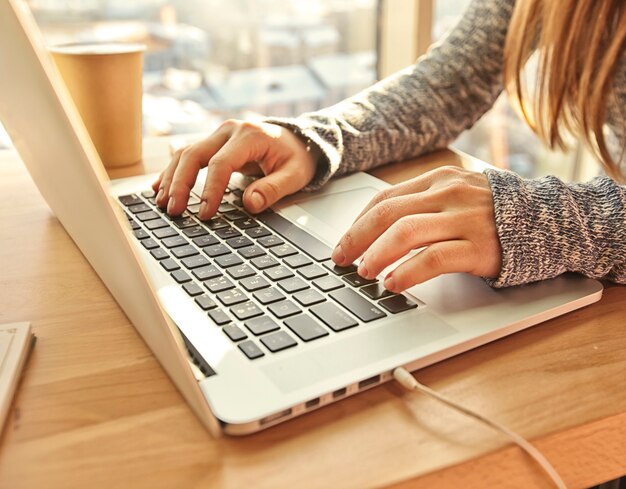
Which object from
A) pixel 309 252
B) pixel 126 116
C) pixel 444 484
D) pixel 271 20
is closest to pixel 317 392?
pixel 444 484

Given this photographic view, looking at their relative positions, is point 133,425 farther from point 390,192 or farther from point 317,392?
point 390,192

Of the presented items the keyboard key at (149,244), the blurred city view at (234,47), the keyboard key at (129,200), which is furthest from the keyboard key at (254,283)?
the blurred city view at (234,47)

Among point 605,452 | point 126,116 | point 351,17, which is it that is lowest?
point 605,452

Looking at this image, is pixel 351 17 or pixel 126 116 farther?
pixel 351 17

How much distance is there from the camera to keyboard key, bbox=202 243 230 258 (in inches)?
22.5

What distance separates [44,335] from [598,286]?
0.41 metres

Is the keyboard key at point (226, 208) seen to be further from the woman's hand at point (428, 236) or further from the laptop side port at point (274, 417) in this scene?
the laptop side port at point (274, 417)

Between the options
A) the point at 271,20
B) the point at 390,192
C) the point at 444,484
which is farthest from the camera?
the point at 271,20

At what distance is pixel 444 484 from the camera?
35 cm

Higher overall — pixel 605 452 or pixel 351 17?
pixel 351 17

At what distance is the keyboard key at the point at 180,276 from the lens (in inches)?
20.6

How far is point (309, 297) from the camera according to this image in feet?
1.60

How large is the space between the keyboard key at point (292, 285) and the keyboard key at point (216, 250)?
0.27ft

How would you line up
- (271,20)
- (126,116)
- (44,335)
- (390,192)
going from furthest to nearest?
1. (271,20)
2. (126,116)
3. (390,192)
4. (44,335)
